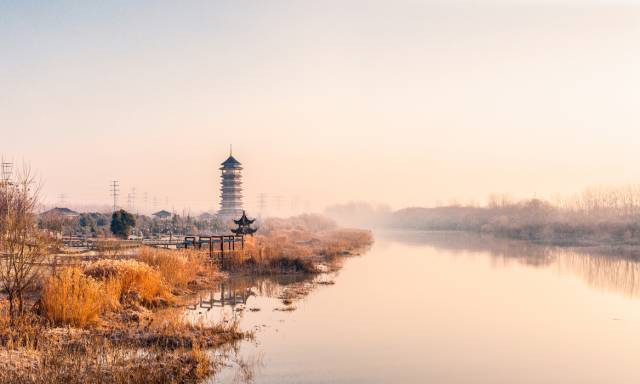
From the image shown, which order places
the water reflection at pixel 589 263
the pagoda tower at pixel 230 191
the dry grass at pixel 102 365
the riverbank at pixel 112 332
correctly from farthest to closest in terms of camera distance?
1. the pagoda tower at pixel 230 191
2. the water reflection at pixel 589 263
3. the riverbank at pixel 112 332
4. the dry grass at pixel 102 365

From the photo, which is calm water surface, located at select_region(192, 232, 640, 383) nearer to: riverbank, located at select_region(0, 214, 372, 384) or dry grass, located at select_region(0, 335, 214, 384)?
dry grass, located at select_region(0, 335, 214, 384)

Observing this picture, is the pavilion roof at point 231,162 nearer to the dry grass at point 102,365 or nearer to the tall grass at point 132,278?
the tall grass at point 132,278

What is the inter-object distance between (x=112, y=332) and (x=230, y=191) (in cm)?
6104

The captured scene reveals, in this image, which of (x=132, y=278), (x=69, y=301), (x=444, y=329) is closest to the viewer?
(x=69, y=301)

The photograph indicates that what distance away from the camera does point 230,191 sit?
239 feet

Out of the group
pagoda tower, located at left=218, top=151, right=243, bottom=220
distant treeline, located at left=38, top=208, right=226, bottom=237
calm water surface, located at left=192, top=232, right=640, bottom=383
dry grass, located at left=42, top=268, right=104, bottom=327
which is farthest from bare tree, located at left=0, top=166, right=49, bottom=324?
pagoda tower, located at left=218, top=151, right=243, bottom=220

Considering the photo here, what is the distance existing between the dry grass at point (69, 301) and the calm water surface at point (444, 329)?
3161 mm

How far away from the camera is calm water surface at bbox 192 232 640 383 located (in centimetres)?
1140

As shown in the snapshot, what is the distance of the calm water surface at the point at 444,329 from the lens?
1140 centimetres

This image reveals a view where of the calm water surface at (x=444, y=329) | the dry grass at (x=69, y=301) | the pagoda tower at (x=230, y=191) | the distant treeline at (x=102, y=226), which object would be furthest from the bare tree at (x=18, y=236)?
the pagoda tower at (x=230, y=191)

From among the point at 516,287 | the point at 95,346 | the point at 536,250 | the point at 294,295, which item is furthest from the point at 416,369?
the point at 536,250

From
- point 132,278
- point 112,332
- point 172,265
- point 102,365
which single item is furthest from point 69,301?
point 172,265

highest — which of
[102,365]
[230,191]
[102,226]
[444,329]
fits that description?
[230,191]

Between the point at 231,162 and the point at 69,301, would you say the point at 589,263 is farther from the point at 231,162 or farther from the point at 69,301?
the point at 231,162
